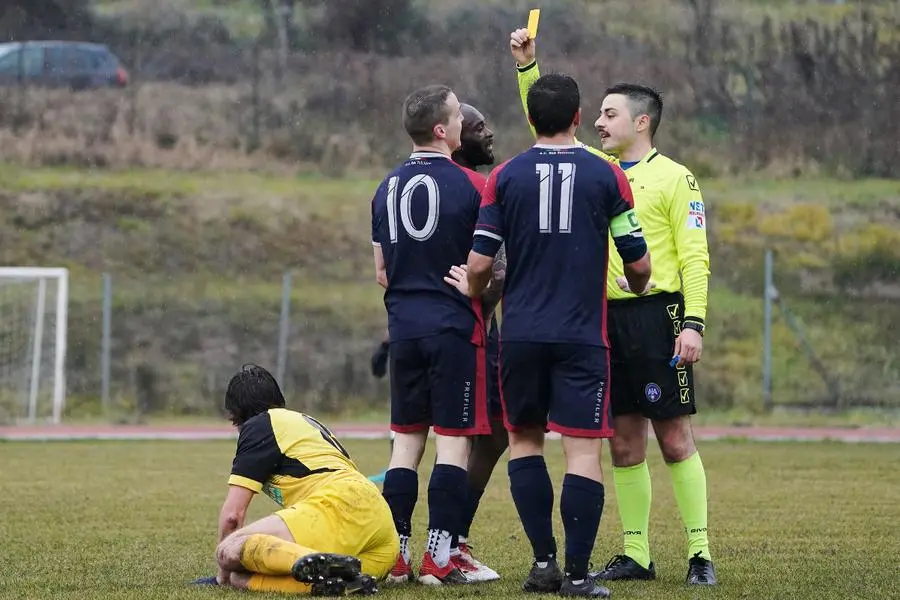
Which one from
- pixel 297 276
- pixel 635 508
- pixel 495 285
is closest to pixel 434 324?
pixel 495 285

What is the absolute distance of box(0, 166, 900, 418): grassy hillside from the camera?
75.1ft

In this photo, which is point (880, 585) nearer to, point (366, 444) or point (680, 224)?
point (680, 224)

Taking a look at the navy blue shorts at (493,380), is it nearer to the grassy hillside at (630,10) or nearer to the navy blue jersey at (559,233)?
the navy blue jersey at (559,233)

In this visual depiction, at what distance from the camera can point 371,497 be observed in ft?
19.9

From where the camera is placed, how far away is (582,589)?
18.8 ft

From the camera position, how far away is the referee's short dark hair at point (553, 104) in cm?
585

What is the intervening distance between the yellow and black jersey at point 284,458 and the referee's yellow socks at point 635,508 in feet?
4.26

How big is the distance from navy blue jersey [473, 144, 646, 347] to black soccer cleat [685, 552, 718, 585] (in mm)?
1175

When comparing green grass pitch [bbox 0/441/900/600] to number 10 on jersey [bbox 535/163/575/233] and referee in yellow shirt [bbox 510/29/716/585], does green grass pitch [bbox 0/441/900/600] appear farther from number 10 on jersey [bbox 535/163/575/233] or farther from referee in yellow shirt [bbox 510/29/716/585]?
number 10 on jersey [bbox 535/163/575/233]

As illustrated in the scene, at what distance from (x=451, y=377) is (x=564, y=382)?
0.64 meters

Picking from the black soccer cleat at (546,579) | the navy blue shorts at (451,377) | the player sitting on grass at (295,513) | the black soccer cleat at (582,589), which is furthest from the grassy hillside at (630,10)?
the black soccer cleat at (582,589)

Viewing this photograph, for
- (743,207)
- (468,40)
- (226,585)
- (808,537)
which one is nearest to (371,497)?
(226,585)

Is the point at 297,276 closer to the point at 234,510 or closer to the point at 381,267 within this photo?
the point at 381,267

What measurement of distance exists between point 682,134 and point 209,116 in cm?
1033
